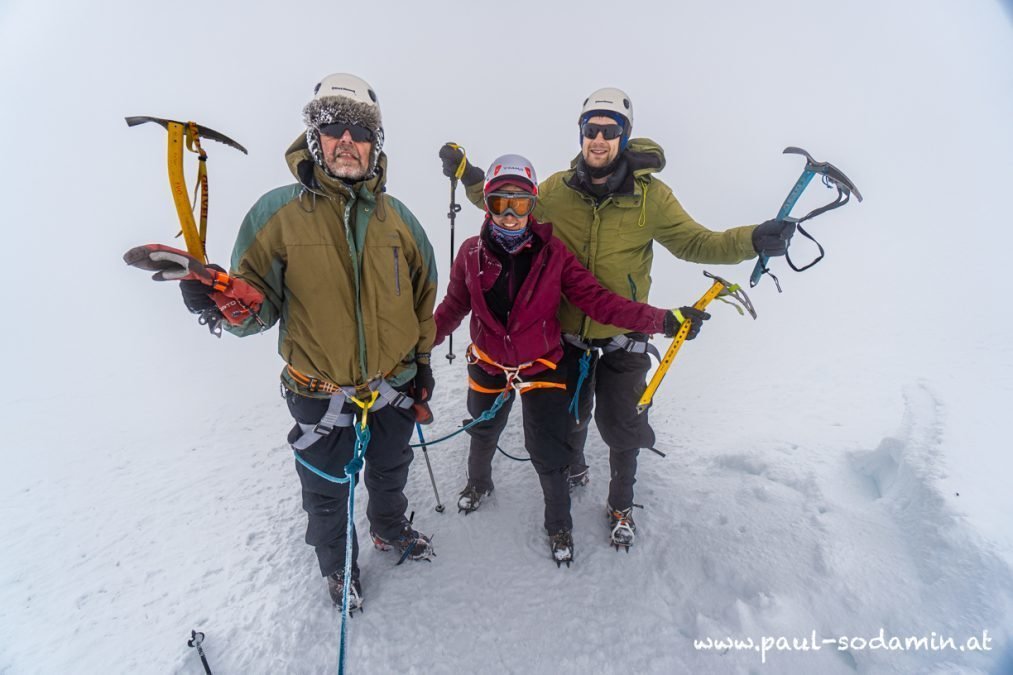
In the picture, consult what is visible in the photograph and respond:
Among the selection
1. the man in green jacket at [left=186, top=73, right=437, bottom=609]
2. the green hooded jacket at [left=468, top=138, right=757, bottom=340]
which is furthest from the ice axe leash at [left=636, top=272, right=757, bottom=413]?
the man in green jacket at [left=186, top=73, right=437, bottom=609]

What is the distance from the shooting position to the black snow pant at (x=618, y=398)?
11.3 feet

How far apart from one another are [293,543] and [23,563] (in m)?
2.09

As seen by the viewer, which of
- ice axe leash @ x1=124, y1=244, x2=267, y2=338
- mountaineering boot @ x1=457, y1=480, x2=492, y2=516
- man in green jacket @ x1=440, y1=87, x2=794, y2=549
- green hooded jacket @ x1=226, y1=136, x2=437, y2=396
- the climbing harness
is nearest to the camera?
ice axe leash @ x1=124, y1=244, x2=267, y2=338

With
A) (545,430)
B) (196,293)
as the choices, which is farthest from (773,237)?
(196,293)

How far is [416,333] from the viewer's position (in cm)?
298

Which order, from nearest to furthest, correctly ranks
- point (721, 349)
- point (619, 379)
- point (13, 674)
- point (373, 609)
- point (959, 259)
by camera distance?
point (13, 674)
point (373, 609)
point (619, 379)
point (721, 349)
point (959, 259)

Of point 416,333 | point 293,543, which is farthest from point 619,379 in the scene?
point 293,543

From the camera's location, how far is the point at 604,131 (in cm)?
313

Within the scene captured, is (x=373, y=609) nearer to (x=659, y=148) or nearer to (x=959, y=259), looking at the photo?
(x=659, y=148)

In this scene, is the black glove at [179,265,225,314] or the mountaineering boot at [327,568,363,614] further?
the mountaineering boot at [327,568,363,614]

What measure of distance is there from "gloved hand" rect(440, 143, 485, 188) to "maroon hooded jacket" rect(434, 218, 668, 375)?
754mm

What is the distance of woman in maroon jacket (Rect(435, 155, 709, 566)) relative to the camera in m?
2.97

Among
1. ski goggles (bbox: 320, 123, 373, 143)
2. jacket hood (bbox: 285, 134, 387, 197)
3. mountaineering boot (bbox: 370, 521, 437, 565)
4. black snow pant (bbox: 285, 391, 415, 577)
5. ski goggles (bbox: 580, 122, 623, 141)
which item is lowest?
mountaineering boot (bbox: 370, 521, 437, 565)

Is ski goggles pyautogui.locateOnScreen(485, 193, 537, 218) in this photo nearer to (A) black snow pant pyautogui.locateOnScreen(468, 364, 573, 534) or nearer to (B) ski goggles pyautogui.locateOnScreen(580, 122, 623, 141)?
(B) ski goggles pyautogui.locateOnScreen(580, 122, 623, 141)
